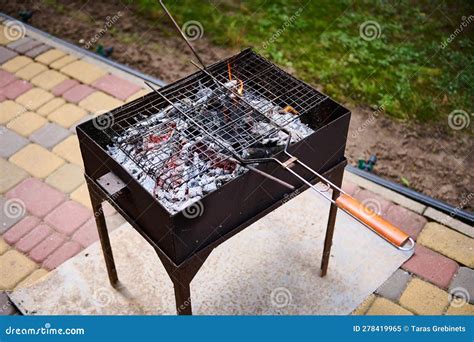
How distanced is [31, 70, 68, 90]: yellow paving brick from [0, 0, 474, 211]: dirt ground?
2.12 feet

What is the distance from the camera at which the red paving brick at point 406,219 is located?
4.38m

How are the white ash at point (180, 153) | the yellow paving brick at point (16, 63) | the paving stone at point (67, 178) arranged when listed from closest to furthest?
the white ash at point (180, 153), the paving stone at point (67, 178), the yellow paving brick at point (16, 63)

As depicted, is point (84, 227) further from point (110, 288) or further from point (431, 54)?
point (431, 54)

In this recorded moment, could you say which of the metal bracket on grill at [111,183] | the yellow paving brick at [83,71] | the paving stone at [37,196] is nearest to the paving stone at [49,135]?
the paving stone at [37,196]

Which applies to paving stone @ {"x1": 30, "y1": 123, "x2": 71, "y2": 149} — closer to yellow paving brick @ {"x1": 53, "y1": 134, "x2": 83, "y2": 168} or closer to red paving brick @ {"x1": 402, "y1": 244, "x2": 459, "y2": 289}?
yellow paving brick @ {"x1": 53, "y1": 134, "x2": 83, "y2": 168}

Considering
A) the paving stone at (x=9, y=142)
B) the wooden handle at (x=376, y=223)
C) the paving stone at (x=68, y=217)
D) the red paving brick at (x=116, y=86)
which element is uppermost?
the wooden handle at (x=376, y=223)

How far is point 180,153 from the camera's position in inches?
127

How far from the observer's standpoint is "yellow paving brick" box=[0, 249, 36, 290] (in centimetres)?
402

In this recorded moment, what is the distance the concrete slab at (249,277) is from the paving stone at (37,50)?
2728 millimetres

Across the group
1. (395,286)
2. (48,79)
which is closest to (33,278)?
(48,79)

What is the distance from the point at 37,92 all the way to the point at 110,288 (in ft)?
8.38

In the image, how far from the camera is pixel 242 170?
3.14m

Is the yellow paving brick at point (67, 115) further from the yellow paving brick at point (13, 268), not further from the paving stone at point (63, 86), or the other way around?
the yellow paving brick at point (13, 268)
